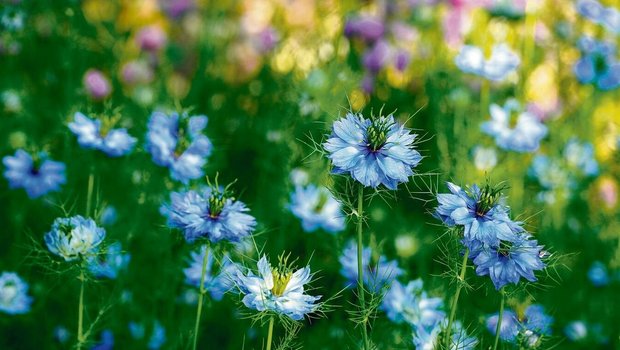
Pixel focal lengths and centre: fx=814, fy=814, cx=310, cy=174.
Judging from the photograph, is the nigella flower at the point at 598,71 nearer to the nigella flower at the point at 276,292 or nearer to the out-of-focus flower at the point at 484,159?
the out-of-focus flower at the point at 484,159

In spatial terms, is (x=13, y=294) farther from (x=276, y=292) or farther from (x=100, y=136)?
(x=276, y=292)

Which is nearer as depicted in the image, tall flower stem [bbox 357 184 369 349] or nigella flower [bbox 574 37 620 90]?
tall flower stem [bbox 357 184 369 349]

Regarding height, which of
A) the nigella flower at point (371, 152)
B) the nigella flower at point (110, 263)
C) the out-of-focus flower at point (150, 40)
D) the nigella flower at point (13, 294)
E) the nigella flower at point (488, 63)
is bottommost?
the nigella flower at point (371, 152)

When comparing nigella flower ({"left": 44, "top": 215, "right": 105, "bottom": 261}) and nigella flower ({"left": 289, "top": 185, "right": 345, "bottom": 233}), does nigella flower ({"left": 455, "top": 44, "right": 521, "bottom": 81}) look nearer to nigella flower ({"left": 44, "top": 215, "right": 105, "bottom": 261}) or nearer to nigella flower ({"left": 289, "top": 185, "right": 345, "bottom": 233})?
nigella flower ({"left": 289, "top": 185, "right": 345, "bottom": 233})

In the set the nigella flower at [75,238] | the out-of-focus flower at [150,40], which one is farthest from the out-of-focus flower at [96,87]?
the nigella flower at [75,238]

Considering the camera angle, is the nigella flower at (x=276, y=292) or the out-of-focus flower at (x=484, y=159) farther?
the out-of-focus flower at (x=484, y=159)

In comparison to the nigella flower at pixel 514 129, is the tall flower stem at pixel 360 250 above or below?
below

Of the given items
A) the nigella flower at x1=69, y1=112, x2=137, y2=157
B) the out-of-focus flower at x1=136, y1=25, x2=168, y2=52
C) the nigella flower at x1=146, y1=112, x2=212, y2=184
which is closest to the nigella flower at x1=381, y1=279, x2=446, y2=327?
the nigella flower at x1=146, y1=112, x2=212, y2=184

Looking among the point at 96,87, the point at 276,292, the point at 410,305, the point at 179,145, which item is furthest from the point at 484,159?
the point at 276,292
